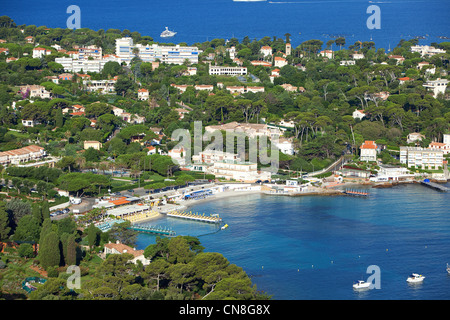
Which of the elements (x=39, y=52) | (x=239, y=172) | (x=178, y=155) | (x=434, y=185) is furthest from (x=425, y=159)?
(x=39, y=52)

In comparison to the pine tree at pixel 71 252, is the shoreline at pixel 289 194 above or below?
above

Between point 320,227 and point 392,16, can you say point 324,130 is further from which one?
point 392,16

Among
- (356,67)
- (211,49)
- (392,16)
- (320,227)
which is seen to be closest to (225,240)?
(320,227)

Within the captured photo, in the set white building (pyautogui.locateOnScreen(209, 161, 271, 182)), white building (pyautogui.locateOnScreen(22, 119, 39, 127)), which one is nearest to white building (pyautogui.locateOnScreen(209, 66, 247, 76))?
white building (pyautogui.locateOnScreen(22, 119, 39, 127))

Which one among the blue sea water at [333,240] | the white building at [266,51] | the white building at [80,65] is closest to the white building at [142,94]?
the white building at [80,65]

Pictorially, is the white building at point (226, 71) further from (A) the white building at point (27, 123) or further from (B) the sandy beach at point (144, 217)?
(B) the sandy beach at point (144, 217)

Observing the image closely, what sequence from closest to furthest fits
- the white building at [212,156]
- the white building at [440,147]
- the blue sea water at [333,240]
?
the blue sea water at [333,240]
the white building at [212,156]
the white building at [440,147]
